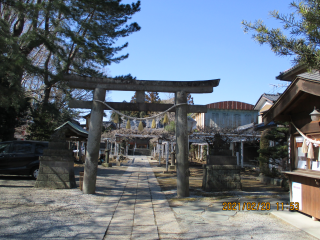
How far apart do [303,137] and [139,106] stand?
16.1 feet

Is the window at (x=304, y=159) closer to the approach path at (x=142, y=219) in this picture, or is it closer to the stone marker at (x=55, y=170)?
the approach path at (x=142, y=219)

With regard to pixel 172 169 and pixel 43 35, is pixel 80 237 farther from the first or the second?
pixel 172 169

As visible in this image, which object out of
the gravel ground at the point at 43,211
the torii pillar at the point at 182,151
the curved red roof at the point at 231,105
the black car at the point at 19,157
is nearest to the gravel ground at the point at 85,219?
the gravel ground at the point at 43,211

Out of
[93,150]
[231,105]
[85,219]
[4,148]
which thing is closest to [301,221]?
[85,219]

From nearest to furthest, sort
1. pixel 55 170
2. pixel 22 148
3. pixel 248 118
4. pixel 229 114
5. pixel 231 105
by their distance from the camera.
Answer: pixel 55 170 → pixel 22 148 → pixel 229 114 → pixel 248 118 → pixel 231 105

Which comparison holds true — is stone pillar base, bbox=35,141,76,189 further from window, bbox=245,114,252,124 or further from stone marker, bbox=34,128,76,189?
window, bbox=245,114,252,124

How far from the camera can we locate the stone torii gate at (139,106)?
27.1 feet

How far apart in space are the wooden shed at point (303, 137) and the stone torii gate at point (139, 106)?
102 inches

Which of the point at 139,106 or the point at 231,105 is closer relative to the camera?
the point at 139,106

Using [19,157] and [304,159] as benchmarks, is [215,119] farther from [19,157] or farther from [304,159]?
[304,159]

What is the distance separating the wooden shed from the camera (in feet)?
17.9

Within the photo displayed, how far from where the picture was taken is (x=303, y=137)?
19.8ft

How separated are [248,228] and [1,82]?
1373 cm

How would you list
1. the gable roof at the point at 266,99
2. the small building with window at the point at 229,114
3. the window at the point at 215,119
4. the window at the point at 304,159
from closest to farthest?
the window at the point at 304,159
the gable roof at the point at 266,99
the window at the point at 215,119
the small building with window at the point at 229,114
